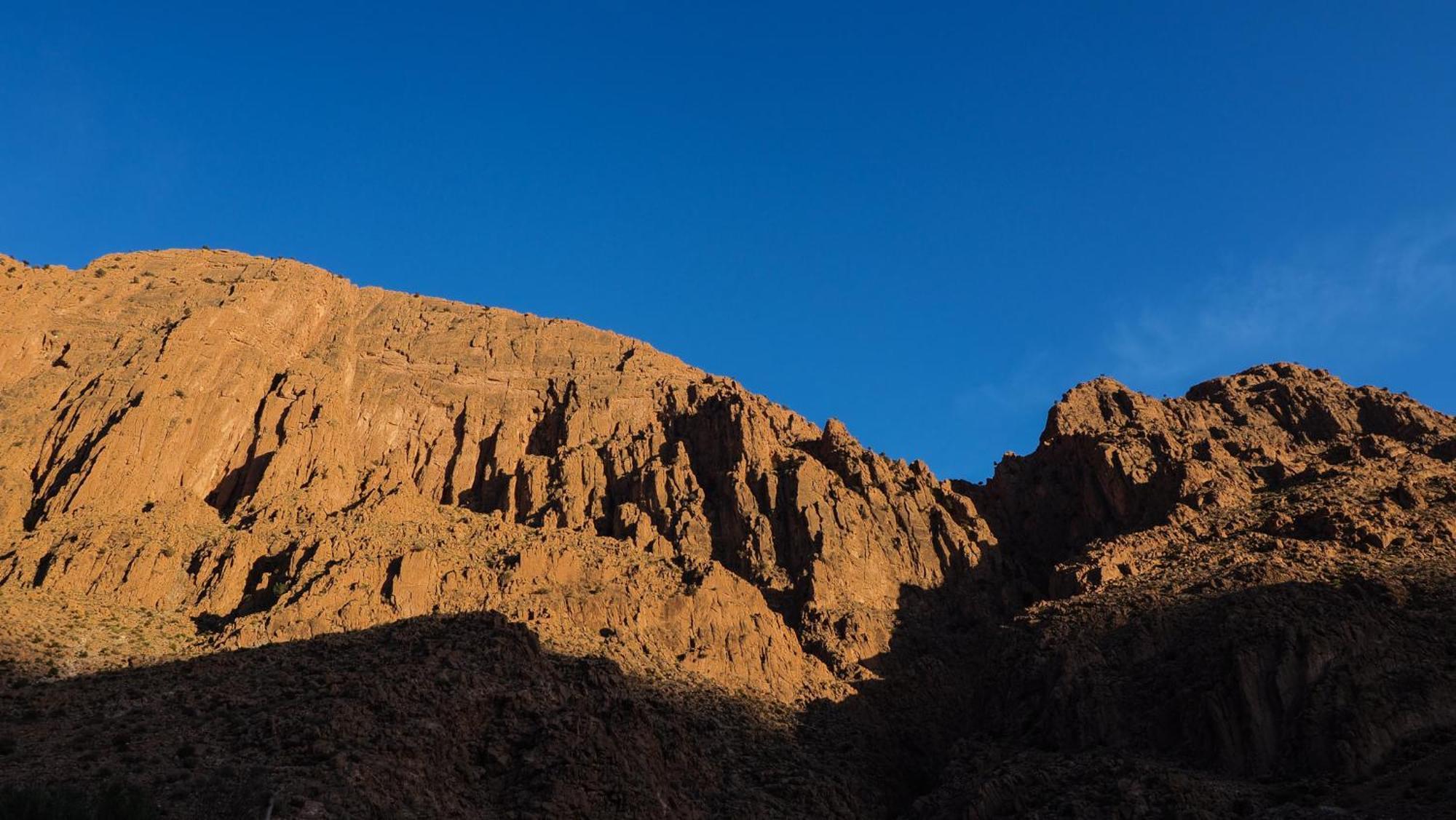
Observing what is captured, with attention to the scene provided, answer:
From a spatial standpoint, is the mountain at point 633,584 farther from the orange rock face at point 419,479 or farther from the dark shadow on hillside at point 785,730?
the orange rock face at point 419,479

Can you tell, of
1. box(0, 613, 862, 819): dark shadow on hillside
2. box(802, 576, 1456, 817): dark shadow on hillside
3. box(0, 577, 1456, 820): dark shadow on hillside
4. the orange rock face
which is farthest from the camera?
the orange rock face

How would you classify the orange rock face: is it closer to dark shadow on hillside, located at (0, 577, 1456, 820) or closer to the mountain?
the mountain

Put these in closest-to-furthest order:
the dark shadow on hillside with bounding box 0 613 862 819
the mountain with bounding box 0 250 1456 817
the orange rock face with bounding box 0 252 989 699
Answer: the dark shadow on hillside with bounding box 0 613 862 819, the mountain with bounding box 0 250 1456 817, the orange rock face with bounding box 0 252 989 699

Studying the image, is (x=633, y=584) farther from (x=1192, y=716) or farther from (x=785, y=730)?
(x=1192, y=716)

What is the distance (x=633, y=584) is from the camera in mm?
76750

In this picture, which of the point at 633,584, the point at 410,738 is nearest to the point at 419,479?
the point at 633,584

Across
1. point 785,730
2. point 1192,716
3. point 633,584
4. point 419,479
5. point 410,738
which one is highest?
point 419,479

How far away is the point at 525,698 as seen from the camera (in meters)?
55.1

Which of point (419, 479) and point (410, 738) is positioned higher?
point (419, 479)

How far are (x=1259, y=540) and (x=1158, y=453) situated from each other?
17732mm

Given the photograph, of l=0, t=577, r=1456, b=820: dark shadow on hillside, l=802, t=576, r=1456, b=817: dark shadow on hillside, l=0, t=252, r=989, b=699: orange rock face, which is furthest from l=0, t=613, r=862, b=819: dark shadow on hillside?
l=802, t=576, r=1456, b=817: dark shadow on hillside

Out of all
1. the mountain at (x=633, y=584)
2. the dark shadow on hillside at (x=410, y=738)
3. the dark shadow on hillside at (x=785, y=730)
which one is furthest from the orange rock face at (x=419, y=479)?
the dark shadow on hillside at (x=785, y=730)

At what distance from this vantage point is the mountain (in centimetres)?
4981

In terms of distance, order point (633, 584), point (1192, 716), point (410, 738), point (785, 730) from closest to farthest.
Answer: point (410, 738), point (1192, 716), point (785, 730), point (633, 584)
